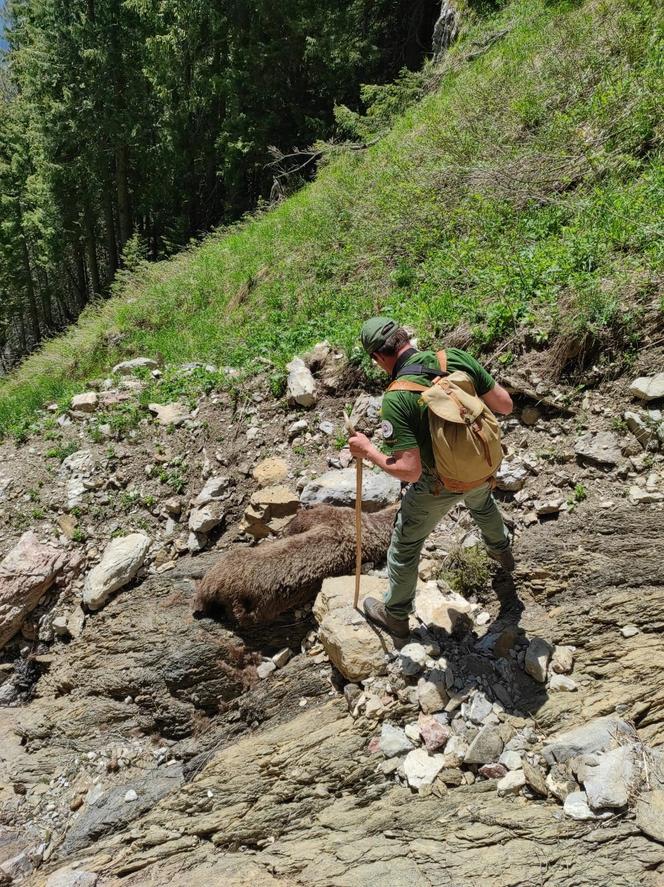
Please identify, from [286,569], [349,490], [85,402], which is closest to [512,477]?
[349,490]

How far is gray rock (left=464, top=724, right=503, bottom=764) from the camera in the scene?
2723 millimetres

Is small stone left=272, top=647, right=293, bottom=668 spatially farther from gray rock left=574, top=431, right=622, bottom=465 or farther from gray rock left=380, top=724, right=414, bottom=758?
gray rock left=574, top=431, right=622, bottom=465

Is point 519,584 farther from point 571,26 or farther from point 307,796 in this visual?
point 571,26

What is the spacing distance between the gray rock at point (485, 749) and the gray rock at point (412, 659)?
2.00 ft

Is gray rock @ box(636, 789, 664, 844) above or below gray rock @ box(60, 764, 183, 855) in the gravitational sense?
above

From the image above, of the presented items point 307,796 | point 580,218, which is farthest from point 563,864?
point 580,218

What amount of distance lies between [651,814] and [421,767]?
1119 millimetres

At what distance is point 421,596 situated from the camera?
3.84 metres

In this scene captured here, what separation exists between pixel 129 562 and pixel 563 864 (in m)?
4.60

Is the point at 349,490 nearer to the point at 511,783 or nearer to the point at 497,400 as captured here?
the point at 497,400

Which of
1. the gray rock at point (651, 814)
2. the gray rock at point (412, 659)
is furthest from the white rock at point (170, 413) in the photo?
the gray rock at point (651, 814)

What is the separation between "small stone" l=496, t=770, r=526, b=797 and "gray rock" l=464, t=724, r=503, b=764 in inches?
5.3

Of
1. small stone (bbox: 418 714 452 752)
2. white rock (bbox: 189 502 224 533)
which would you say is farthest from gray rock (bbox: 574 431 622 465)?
white rock (bbox: 189 502 224 533)

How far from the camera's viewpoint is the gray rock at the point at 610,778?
215cm
